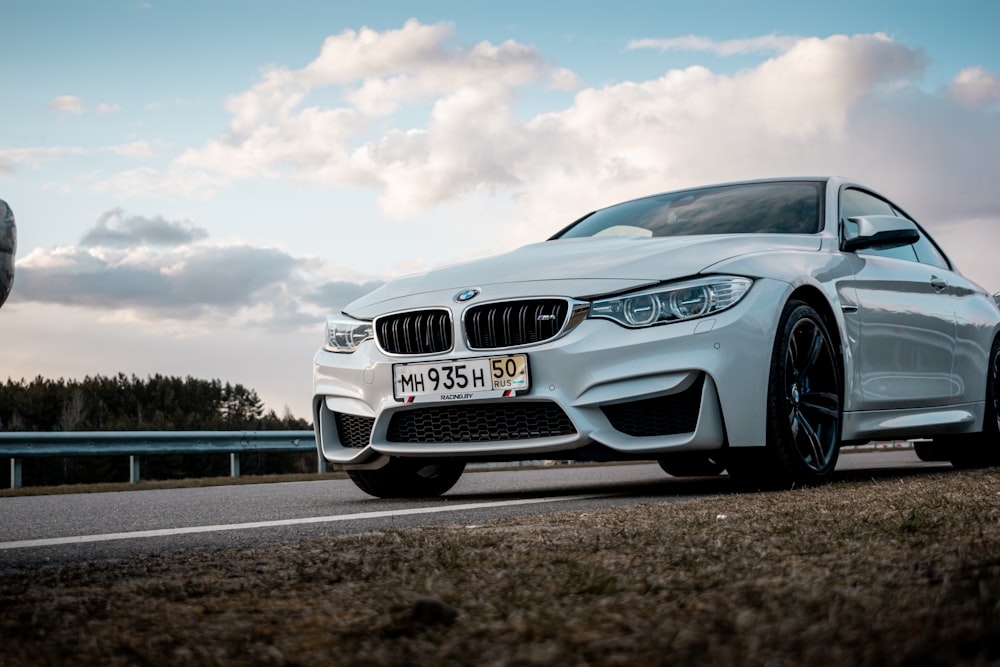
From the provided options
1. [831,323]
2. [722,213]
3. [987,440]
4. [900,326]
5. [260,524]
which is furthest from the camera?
[987,440]

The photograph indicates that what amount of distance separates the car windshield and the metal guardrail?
4101mm

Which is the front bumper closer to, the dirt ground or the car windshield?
the car windshield

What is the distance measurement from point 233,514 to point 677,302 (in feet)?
6.95

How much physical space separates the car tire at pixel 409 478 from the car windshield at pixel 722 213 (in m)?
1.65

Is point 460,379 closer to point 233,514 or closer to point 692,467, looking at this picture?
point 233,514

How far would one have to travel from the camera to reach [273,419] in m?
73.2

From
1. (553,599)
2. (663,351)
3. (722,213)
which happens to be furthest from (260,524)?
(722,213)

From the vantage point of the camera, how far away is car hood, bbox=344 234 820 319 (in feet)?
15.6

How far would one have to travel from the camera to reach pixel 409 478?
5.78 m

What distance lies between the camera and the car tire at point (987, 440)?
689cm

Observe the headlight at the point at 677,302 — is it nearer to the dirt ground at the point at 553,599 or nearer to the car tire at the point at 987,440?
the dirt ground at the point at 553,599

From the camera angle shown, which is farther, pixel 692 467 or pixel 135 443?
pixel 135 443

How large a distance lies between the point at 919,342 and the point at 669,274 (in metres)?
2.08

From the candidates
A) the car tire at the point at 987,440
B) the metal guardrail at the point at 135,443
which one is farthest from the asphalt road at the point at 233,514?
the metal guardrail at the point at 135,443
